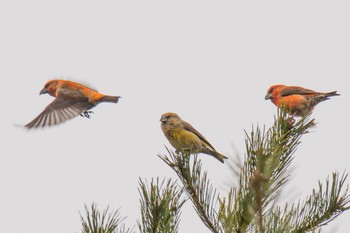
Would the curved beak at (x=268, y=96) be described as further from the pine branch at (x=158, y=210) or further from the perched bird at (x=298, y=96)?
the pine branch at (x=158, y=210)

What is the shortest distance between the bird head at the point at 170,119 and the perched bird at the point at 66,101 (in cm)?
158

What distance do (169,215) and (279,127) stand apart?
2.63ft

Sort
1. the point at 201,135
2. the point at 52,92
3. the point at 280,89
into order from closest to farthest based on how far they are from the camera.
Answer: the point at 201,135 → the point at 280,89 → the point at 52,92

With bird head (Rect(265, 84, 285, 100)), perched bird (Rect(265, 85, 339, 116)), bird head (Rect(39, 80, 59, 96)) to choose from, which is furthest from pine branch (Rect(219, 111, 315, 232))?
bird head (Rect(39, 80, 59, 96))

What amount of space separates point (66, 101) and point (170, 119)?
2.25m

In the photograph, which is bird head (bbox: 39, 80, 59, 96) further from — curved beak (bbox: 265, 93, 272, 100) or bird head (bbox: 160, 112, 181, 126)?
curved beak (bbox: 265, 93, 272, 100)

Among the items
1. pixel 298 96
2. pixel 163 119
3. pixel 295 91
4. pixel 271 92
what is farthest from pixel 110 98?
pixel 298 96

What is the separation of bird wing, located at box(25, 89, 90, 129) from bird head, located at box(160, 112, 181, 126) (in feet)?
6.22

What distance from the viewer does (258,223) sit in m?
2.16

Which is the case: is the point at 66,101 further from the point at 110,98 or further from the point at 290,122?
the point at 290,122

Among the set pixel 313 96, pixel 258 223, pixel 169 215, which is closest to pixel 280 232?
pixel 258 223

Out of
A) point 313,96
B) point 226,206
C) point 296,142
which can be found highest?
point 313,96

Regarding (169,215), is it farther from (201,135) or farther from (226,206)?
(201,135)

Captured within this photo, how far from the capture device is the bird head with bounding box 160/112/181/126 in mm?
5887
